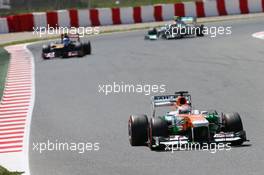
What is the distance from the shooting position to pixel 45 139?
43.9 feet

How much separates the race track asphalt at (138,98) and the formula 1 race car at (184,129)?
186 millimetres

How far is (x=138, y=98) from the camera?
17.9 metres

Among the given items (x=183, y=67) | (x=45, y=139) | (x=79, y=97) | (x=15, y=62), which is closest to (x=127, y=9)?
(x=15, y=62)

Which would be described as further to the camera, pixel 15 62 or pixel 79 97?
pixel 15 62

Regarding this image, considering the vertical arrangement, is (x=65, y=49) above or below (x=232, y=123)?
below

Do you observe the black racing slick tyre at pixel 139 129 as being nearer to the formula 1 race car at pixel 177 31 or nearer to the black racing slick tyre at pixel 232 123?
the black racing slick tyre at pixel 232 123

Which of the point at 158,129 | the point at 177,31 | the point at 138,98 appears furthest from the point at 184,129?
the point at 177,31

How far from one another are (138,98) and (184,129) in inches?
241

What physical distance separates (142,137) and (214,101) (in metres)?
5.00

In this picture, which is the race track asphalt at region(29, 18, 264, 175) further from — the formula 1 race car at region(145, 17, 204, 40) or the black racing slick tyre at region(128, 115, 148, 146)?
the formula 1 race car at region(145, 17, 204, 40)

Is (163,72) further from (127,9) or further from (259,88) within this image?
(127,9)

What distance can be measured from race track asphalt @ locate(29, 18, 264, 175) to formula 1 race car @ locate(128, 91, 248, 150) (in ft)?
0.61

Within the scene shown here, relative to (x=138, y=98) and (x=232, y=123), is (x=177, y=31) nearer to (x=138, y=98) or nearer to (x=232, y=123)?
(x=138, y=98)

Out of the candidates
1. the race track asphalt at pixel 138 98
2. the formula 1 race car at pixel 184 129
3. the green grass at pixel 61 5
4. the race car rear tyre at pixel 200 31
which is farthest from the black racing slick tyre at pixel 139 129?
the green grass at pixel 61 5
